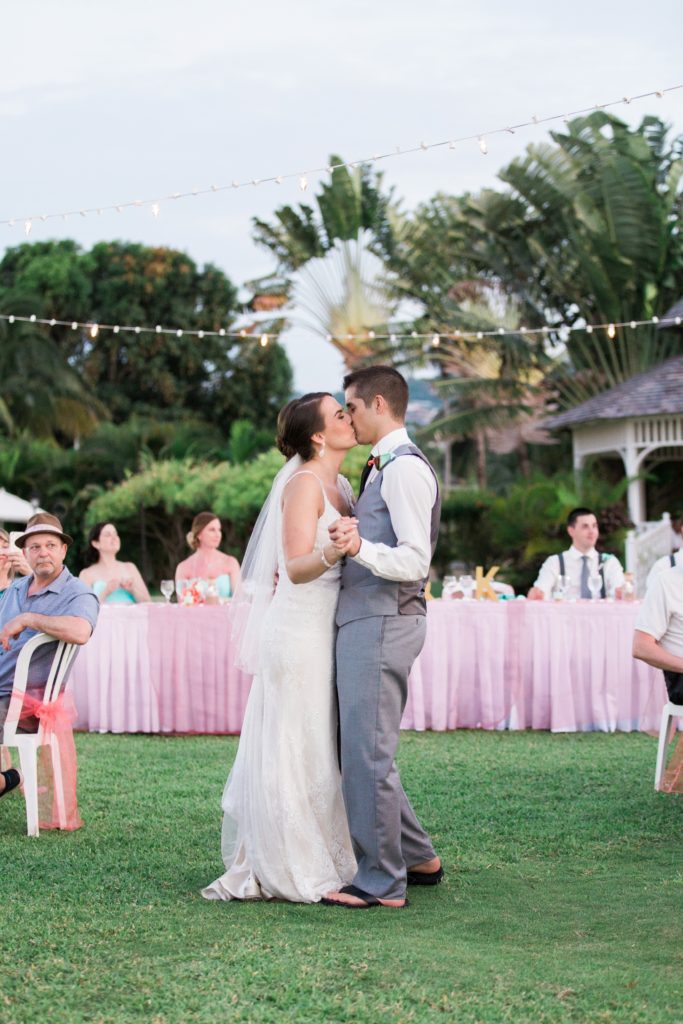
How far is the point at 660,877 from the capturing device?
203 inches

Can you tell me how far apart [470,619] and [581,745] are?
4.28 feet

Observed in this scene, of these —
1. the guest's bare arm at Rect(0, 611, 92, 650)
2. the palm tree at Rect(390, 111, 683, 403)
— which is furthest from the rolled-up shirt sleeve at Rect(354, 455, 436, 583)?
the palm tree at Rect(390, 111, 683, 403)

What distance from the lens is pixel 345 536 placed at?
438cm

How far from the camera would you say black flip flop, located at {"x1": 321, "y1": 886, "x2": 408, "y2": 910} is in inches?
183

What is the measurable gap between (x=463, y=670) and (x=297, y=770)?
16.4 feet

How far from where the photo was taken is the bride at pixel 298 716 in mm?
4752

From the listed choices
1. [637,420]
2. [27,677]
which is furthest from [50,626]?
[637,420]

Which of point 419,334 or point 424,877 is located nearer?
point 424,877

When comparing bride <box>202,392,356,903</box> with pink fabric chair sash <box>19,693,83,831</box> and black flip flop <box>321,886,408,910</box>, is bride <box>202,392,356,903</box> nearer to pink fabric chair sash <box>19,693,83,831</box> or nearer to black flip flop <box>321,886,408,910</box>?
black flip flop <box>321,886,408,910</box>

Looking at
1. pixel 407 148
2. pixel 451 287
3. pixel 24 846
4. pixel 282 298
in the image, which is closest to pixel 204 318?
pixel 282 298

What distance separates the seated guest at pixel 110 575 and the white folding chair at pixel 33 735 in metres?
3.86

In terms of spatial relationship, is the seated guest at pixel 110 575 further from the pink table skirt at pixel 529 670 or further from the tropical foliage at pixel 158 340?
the tropical foliage at pixel 158 340

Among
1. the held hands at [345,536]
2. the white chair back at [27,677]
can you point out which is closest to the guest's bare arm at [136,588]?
the white chair back at [27,677]

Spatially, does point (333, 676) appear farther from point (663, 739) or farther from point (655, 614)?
point (663, 739)
